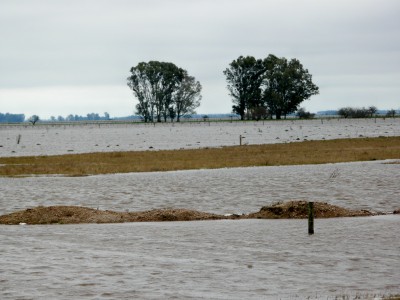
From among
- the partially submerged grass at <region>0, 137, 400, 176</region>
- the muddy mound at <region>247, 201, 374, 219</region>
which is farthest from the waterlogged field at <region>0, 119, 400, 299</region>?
the partially submerged grass at <region>0, 137, 400, 176</region>

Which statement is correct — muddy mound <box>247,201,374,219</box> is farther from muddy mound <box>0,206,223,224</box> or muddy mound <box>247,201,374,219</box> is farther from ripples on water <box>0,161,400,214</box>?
ripples on water <box>0,161,400,214</box>

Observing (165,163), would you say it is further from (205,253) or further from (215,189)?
(205,253)

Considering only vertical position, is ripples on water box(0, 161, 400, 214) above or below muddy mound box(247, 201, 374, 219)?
below

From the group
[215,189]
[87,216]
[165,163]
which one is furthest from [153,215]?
[165,163]

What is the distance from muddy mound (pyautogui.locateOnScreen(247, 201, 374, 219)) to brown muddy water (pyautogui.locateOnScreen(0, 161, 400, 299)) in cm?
89

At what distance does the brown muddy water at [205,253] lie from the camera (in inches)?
556

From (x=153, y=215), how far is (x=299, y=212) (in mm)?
4901

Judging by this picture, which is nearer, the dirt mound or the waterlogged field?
the waterlogged field

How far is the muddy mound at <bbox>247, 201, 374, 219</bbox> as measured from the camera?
2514 centimetres

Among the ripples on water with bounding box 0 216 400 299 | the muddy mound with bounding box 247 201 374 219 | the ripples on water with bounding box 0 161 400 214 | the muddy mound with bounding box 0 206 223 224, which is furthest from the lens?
the ripples on water with bounding box 0 161 400 214

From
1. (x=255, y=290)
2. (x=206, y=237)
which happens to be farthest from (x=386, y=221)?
(x=255, y=290)

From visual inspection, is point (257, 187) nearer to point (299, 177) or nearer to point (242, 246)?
point (299, 177)

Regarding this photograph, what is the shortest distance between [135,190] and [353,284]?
22.3 m

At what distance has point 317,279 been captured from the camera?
14.9 m
